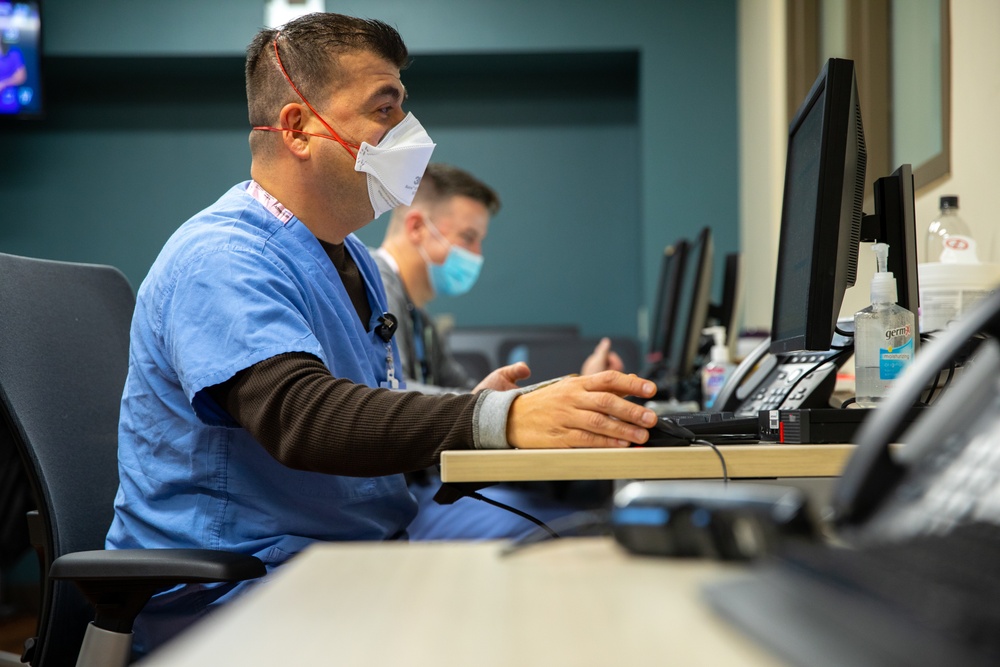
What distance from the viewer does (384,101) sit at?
1584 mm

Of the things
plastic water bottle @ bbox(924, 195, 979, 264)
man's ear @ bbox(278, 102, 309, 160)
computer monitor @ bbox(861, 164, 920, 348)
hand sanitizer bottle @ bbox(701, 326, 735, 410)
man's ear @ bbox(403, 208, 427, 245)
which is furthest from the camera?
man's ear @ bbox(403, 208, 427, 245)

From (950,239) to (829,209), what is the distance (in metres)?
0.58

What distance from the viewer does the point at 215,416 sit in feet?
3.94

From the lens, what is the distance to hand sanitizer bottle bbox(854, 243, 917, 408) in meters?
1.22

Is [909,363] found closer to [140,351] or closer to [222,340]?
[222,340]

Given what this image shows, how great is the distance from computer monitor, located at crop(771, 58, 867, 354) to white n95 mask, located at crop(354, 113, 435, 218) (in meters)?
0.62

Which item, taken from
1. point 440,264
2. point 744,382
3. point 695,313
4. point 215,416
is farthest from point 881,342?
point 440,264

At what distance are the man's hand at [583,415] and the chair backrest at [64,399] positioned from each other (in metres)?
0.60

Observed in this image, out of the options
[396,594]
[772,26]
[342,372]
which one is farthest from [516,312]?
[396,594]

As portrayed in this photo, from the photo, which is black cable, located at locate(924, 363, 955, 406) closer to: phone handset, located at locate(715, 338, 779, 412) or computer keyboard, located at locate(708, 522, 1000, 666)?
phone handset, located at locate(715, 338, 779, 412)

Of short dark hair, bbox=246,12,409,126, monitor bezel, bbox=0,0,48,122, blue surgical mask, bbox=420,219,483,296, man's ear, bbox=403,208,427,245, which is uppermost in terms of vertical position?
monitor bezel, bbox=0,0,48,122

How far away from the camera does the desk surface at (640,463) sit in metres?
0.95

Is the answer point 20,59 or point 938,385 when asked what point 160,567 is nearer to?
point 938,385

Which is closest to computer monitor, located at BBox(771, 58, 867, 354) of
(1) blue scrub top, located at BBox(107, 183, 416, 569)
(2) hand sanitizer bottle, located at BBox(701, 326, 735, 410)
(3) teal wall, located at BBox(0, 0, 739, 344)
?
(1) blue scrub top, located at BBox(107, 183, 416, 569)
